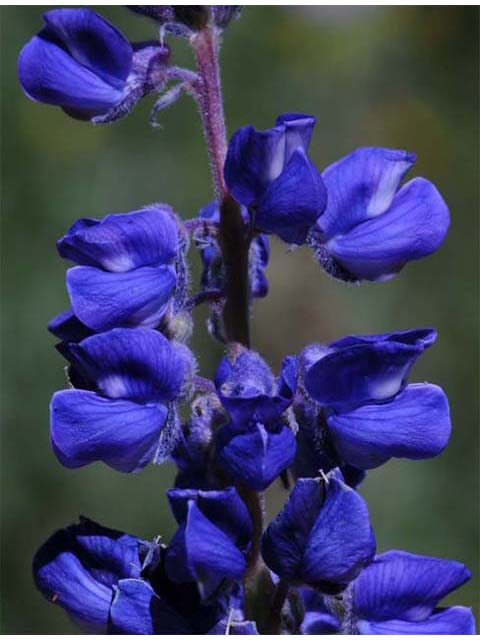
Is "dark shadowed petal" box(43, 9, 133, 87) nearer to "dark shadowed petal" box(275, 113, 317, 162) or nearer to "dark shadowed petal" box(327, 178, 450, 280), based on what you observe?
"dark shadowed petal" box(275, 113, 317, 162)

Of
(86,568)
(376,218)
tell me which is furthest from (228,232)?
(86,568)

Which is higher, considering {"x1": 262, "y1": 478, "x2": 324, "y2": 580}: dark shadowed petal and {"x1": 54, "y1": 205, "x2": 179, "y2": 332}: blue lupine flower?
{"x1": 54, "y1": 205, "x2": 179, "y2": 332}: blue lupine flower

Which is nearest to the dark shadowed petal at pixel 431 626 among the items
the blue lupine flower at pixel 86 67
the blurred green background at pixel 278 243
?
the blue lupine flower at pixel 86 67

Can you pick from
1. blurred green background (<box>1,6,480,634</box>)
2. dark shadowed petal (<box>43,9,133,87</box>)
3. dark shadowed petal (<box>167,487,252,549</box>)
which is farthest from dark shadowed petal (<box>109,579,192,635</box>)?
blurred green background (<box>1,6,480,634</box>)

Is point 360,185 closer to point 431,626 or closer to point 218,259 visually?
point 218,259

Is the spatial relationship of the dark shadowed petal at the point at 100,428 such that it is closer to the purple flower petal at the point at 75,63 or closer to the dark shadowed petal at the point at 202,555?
the dark shadowed petal at the point at 202,555

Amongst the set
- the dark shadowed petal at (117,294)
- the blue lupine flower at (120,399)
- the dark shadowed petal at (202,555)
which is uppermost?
the dark shadowed petal at (117,294)
